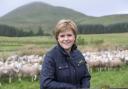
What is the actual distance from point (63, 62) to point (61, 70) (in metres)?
0.10

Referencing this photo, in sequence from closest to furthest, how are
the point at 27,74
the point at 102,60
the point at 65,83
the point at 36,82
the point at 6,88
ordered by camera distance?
the point at 65,83 → the point at 6,88 → the point at 36,82 → the point at 27,74 → the point at 102,60

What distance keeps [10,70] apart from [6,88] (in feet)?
9.29

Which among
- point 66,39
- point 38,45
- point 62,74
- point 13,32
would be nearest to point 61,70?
point 62,74

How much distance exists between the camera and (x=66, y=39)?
4781 millimetres

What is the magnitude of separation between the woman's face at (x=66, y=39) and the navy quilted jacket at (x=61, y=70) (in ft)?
0.19

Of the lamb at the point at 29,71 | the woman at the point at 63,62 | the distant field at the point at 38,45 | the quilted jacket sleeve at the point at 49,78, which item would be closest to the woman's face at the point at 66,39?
the woman at the point at 63,62

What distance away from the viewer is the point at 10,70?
20453 millimetres

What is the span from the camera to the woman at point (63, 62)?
15.6ft

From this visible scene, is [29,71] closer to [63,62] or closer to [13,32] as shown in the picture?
[63,62]

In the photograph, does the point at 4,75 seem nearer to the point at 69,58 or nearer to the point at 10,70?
the point at 10,70

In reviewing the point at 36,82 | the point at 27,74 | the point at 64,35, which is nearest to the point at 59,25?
the point at 64,35

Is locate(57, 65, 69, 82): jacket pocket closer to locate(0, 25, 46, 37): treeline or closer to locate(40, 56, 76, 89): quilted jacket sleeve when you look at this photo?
locate(40, 56, 76, 89): quilted jacket sleeve

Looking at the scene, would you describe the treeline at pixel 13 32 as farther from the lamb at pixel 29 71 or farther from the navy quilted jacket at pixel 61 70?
the navy quilted jacket at pixel 61 70

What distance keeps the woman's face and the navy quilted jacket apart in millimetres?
58
